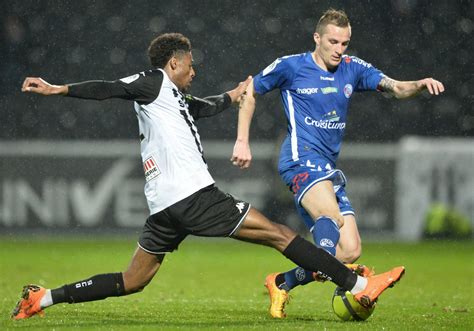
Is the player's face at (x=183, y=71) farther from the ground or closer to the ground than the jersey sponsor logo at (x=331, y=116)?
farther from the ground

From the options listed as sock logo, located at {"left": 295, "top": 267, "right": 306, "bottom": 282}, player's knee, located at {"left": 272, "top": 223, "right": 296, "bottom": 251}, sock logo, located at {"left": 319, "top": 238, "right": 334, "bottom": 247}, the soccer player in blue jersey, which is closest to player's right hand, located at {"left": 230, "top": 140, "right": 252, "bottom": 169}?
the soccer player in blue jersey

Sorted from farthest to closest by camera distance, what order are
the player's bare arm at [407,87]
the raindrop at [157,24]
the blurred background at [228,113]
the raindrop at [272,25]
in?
the raindrop at [272,25] < the raindrop at [157,24] < the blurred background at [228,113] < the player's bare arm at [407,87]

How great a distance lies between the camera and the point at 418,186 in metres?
17.8

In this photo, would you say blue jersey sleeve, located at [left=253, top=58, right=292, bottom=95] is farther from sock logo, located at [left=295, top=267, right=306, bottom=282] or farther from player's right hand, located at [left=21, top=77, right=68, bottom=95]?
player's right hand, located at [left=21, top=77, right=68, bottom=95]

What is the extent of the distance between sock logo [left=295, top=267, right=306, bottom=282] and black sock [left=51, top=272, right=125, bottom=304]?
1378 millimetres

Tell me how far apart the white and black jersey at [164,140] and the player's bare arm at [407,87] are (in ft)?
5.65

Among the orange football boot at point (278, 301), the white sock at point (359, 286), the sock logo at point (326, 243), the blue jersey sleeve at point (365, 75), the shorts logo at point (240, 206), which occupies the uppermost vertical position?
the blue jersey sleeve at point (365, 75)

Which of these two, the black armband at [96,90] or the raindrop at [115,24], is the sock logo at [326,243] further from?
the raindrop at [115,24]

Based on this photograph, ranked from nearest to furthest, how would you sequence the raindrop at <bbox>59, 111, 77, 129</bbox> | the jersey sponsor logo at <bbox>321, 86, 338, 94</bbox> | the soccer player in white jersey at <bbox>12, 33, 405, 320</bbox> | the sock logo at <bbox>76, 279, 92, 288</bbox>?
the soccer player in white jersey at <bbox>12, 33, 405, 320</bbox> → the sock logo at <bbox>76, 279, 92, 288</bbox> → the jersey sponsor logo at <bbox>321, 86, 338, 94</bbox> → the raindrop at <bbox>59, 111, 77, 129</bbox>

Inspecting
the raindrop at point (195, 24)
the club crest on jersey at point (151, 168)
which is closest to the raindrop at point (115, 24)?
the raindrop at point (195, 24)

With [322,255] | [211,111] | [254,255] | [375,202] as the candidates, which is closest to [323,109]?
[211,111]

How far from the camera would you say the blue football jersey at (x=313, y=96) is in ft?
25.0

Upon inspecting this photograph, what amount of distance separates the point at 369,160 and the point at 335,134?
33.4 ft

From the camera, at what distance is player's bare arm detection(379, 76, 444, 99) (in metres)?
7.17
